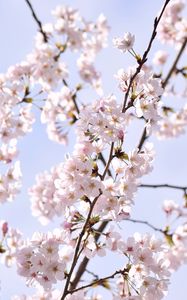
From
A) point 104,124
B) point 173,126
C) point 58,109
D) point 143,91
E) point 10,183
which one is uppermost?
point 173,126

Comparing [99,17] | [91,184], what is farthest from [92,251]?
[99,17]

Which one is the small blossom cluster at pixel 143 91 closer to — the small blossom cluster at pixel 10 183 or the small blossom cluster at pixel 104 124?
the small blossom cluster at pixel 104 124

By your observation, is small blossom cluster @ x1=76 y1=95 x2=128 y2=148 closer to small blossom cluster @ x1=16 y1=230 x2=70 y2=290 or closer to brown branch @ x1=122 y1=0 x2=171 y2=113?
brown branch @ x1=122 y1=0 x2=171 y2=113

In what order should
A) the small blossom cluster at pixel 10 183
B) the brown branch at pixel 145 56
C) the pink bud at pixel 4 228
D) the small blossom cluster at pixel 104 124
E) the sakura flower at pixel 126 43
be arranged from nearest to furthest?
the brown branch at pixel 145 56, the small blossom cluster at pixel 104 124, the sakura flower at pixel 126 43, the pink bud at pixel 4 228, the small blossom cluster at pixel 10 183

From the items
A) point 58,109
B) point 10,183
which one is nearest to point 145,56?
point 10,183

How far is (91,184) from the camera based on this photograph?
321 centimetres

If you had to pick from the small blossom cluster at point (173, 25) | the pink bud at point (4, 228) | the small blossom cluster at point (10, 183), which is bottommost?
the pink bud at point (4, 228)

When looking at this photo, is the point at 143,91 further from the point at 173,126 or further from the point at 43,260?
the point at 173,126

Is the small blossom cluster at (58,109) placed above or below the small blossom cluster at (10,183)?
above

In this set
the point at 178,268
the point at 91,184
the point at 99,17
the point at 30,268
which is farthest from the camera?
the point at 99,17

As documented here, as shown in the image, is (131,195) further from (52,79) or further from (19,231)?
(52,79)

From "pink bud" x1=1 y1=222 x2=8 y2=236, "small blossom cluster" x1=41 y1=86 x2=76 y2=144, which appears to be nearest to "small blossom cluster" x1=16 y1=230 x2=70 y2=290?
"pink bud" x1=1 y1=222 x2=8 y2=236

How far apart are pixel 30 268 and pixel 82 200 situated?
2.06 ft

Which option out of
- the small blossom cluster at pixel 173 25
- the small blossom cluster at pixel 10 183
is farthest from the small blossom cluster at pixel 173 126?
Answer: the small blossom cluster at pixel 10 183
